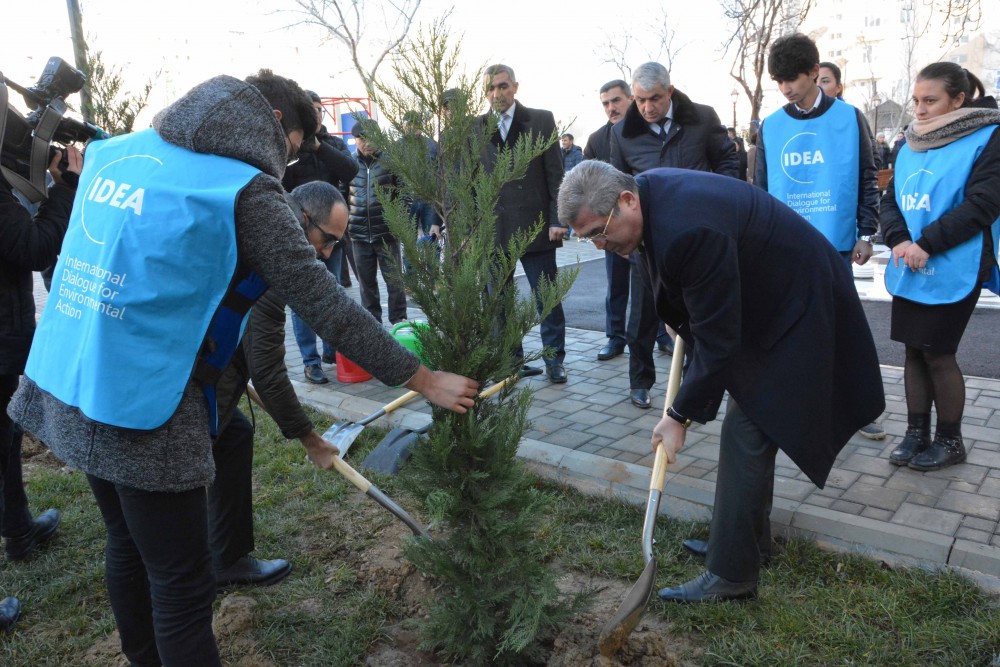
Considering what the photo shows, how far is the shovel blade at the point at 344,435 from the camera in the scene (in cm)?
464

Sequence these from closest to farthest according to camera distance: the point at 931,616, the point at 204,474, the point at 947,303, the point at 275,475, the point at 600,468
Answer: the point at 204,474 < the point at 931,616 < the point at 947,303 < the point at 600,468 < the point at 275,475

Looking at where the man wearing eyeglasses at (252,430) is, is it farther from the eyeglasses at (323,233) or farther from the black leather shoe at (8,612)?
the black leather shoe at (8,612)

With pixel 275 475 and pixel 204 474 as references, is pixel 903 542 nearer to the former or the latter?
pixel 204 474

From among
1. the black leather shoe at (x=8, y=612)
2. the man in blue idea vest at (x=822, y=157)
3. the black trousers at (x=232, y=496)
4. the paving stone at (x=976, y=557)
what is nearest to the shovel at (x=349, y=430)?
the black trousers at (x=232, y=496)

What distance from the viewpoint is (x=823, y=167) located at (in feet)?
14.4

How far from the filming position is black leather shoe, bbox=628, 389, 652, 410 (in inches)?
202

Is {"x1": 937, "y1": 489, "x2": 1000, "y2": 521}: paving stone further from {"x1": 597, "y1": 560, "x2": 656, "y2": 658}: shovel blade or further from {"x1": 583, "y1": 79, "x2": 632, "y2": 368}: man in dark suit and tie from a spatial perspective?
{"x1": 583, "y1": 79, "x2": 632, "y2": 368}: man in dark suit and tie

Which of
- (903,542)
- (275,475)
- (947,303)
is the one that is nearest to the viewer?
(903,542)

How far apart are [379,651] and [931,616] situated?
2016mm

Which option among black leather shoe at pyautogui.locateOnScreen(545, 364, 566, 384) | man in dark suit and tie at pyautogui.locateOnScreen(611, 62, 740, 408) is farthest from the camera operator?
black leather shoe at pyautogui.locateOnScreen(545, 364, 566, 384)

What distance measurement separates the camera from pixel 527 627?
2393 millimetres

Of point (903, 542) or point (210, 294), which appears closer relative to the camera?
point (210, 294)

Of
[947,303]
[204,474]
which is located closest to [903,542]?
[947,303]

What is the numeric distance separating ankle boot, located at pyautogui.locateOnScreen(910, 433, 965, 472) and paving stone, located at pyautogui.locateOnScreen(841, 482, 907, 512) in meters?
0.31
